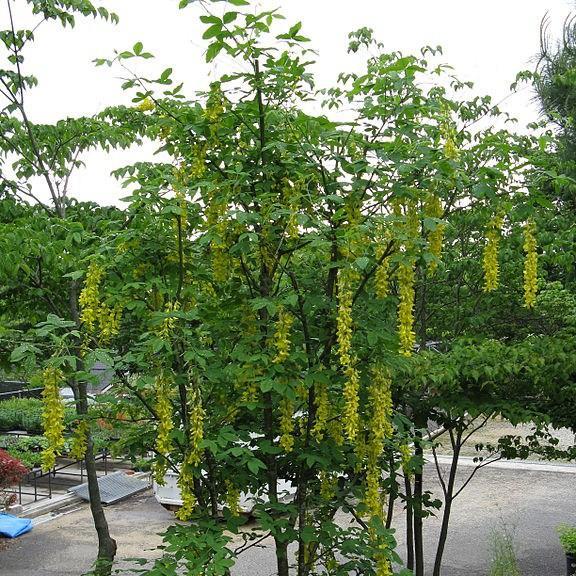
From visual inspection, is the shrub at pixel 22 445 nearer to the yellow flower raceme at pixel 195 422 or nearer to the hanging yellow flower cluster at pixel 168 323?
the yellow flower raceme at pixel 195 422

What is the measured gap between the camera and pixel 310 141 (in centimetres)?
362

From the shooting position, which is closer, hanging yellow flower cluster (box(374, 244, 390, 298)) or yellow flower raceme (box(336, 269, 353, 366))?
yellow flower raceme (box(336, 269, 353, 366))

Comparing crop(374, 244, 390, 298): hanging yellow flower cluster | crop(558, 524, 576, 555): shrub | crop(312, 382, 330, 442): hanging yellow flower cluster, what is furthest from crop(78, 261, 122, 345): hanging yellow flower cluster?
crop(558, 524, 576, 555): shrub

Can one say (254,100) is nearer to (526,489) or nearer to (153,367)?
(153,367)

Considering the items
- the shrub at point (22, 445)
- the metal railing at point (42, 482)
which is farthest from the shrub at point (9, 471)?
the shrub at point (22, 445)

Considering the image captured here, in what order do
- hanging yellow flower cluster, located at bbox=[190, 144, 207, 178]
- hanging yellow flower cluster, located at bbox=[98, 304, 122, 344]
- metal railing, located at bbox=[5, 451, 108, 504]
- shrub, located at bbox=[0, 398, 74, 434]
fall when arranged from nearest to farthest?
hanging yellow flower cluster, located at bbox=[190, 144, 207, 178] → hanging yellow flower cluster, located at bbox=[98, 304, 122, 344] → metal railing, located at bbox=[5, 451, 108, 504] → shrub, located at bbox=[0, 398, 74, 434]

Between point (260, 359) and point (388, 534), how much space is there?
1.21m

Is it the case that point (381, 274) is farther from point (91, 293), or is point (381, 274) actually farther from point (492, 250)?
point (91, 293)

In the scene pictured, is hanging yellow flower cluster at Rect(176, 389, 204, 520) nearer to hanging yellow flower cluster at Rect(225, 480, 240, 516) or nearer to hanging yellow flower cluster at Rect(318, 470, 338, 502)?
hanging yellow flower cluster at Rect(225, 480, 240, 516)

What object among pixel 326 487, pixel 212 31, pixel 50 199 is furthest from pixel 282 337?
pixel 50 199

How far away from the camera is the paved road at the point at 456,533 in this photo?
30.1ft

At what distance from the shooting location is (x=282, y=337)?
A: 3.53 meters

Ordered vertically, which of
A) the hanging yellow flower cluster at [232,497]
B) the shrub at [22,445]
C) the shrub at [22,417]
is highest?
the hanging yellow flower cluster at [232,497]

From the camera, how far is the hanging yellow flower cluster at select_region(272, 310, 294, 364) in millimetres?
3510
